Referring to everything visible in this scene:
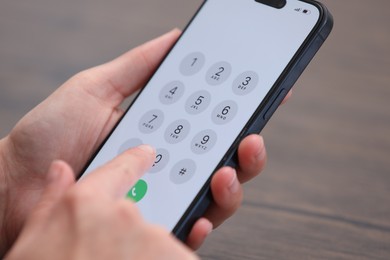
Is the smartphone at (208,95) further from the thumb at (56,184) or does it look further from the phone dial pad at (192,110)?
the thumb at (56,184)

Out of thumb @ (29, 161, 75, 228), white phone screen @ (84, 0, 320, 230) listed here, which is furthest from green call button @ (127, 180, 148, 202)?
thumb @ (29, 161, 75, 228)

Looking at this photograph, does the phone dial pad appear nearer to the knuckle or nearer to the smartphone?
the smartphone

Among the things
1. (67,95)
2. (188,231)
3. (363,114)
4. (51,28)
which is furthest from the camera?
(51,28)

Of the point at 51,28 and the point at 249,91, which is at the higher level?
the point at 249,91

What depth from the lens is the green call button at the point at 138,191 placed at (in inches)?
21.2

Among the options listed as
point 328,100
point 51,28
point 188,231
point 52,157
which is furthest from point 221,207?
point 51,28

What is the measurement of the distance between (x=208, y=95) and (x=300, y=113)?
217mm

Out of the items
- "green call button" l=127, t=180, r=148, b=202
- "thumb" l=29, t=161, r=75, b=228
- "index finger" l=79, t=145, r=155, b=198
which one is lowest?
"green call button" l=127, t=180, r=148, b=202

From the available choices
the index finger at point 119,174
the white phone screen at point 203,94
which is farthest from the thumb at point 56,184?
the white phone screen at point 203,94

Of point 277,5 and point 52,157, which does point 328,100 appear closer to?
point 277,5

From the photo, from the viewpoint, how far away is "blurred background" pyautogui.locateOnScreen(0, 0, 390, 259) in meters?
0.61

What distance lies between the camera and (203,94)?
1.90 ft

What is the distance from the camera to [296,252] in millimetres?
589

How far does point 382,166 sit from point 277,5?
23 cm
